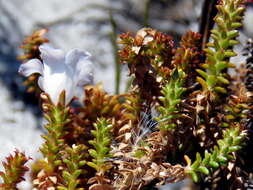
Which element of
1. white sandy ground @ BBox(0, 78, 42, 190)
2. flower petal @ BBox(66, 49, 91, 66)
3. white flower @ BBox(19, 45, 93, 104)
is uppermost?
flower petal @ BBox(66, 49, 91, 66)

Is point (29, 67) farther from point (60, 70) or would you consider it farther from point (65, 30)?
point (65, 30)

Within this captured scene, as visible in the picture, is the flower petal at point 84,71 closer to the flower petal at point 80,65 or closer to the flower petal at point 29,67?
the flower petal at point 80,65

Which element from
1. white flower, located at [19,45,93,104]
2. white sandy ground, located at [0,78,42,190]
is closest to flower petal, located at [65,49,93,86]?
white flower, located at [19,45,93,104]

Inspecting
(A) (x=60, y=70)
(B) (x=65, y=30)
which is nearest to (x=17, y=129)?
(A) (x=60, y=70)

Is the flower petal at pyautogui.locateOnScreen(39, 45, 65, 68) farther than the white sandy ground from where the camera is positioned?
No

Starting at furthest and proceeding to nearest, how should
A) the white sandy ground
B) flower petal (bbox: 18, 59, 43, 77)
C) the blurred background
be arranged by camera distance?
the blurred background
the white sandy ground
flower petal (bbox: 18, 59, 43, 77)

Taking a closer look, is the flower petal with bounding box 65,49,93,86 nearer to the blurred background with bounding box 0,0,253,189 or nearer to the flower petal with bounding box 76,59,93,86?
the flower petal with bounding box 76,59,93,86

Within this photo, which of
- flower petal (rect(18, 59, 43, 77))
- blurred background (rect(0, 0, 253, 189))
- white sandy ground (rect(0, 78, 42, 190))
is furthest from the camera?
blurred background (rect(0, 0, 253, 189))

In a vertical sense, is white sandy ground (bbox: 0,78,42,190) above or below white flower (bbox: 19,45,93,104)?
below
